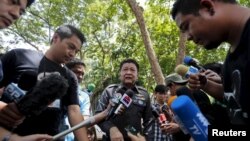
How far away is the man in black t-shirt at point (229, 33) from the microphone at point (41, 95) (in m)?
0.76

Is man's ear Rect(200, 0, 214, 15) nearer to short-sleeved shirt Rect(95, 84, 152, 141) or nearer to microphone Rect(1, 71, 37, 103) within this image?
microphone Rect(1, 71, 37, 103)

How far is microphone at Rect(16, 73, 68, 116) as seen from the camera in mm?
1651

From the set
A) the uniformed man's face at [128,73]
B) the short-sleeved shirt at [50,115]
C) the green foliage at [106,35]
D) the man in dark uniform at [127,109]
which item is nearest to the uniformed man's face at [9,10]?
the short-sleeved shirt at [50,115]

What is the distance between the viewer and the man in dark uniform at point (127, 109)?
4023mm

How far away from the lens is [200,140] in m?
1.73

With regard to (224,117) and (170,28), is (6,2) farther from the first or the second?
(170,28)

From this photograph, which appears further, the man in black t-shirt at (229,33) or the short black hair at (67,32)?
the short black hair at (67,32)

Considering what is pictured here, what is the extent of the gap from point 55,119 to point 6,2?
53.9 inches

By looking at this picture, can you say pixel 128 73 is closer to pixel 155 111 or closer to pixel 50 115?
pixel 155 111

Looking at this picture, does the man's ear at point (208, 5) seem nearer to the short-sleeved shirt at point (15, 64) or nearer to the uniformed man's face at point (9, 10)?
the uniformed man's face at point (9, 10)

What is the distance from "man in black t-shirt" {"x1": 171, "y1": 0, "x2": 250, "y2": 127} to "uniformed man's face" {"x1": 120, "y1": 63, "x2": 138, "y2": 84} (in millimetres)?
2319

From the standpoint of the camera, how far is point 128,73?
172 inches

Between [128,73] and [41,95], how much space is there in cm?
271

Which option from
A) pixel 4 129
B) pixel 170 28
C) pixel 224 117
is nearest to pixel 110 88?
pixel 224 117
